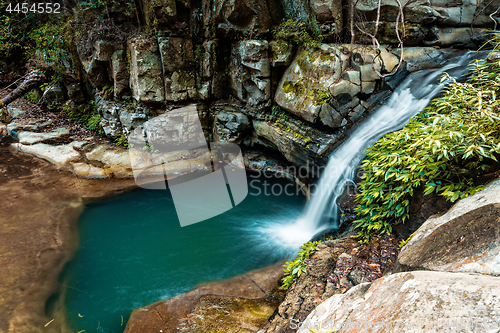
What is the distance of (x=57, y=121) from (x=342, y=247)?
12241 mm

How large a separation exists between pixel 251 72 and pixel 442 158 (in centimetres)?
595

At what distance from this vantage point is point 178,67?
8828 millimetres

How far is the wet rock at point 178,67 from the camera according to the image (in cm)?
852

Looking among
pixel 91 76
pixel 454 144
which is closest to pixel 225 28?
pixel 91 76

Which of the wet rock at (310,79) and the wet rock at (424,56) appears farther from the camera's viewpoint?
the wet rock at (424,56)

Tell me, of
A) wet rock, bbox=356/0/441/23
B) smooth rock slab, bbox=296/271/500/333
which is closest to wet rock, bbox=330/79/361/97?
wet rock, bbox=356/0/441/23

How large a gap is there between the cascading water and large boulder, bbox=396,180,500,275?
10.2 feet

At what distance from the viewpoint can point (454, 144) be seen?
341cm

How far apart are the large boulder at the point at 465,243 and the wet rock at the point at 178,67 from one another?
8.19 metres

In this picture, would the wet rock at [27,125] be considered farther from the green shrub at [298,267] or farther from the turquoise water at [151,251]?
the green shrub at [298,267]

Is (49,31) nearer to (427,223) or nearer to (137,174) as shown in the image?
(137,174)

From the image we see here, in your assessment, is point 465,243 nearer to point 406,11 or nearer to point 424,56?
point 424,56

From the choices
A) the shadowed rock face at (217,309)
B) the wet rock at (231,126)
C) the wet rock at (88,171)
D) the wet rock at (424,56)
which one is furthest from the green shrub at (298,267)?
the wet rock at (88,171)

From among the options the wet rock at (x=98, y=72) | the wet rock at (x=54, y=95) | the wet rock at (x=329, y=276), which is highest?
the wet rock at (x=98, y=72)
